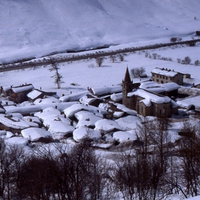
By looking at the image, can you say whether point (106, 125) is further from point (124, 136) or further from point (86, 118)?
point (124, 136)

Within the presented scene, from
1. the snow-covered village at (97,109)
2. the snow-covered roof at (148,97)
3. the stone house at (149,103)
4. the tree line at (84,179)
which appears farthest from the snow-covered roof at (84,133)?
the tree line at (84,179)

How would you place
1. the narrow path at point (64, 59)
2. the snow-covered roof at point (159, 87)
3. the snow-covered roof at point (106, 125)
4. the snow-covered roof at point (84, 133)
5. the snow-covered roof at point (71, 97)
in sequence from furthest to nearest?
the narrow path at point (64, 59) < the snow-covered roof at point (159, 87) < the snow-covered roof at point (71, 97) < the snow-covered roof at point (106, 125) < the snow-covered roof at point (84, 133)

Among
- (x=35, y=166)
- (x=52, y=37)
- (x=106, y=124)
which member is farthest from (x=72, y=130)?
(x=52, y=37)

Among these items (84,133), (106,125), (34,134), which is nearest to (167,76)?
(106,125)

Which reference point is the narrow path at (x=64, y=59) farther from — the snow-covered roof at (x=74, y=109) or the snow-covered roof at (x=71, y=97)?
the snow-covered roof at (x=74, y=109)

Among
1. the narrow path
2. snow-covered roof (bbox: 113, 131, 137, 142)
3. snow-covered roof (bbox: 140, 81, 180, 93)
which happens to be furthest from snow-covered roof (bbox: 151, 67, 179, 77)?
the narrow path

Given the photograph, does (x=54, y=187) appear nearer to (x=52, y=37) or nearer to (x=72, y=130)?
(x=72, y=130)

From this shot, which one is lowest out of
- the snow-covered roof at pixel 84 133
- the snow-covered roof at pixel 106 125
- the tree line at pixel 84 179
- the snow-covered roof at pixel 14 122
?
the tree line at pixel 84 179
